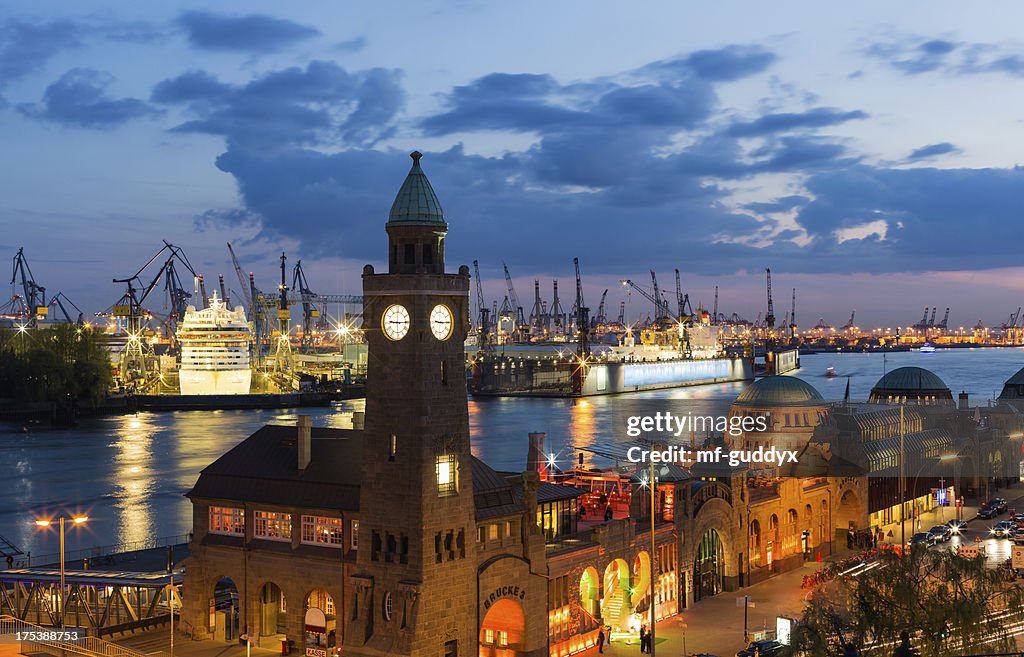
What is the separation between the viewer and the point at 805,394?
84312mm

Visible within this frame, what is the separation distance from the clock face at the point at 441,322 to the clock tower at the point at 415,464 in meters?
0.05

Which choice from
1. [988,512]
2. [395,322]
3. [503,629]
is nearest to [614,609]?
[503,629]

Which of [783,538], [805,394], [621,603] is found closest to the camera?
[621,603]

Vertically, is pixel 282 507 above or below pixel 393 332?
below

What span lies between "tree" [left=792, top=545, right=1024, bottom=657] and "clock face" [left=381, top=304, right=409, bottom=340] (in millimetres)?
17491

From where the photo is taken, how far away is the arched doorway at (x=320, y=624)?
46812 mm

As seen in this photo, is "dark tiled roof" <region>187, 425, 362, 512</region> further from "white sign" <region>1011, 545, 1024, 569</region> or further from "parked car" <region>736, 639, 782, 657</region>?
"white sign" <region>1011, 545, 1024, 569</region>

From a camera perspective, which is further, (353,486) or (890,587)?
(353,486)

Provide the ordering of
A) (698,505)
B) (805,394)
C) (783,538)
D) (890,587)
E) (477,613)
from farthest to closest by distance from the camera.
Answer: (805,394) < (783,538) < (698,505) < (477,613) < (890,587)

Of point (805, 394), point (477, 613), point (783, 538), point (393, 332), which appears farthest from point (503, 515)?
point (805, 394)

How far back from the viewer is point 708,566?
63906mm

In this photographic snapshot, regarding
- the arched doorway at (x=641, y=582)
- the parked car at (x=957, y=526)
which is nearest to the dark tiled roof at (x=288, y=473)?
the arched doorway at (x=641, y=582)

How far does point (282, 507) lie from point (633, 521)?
1705 cm

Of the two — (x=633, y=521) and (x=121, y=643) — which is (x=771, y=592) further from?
(x=121, y=643)
